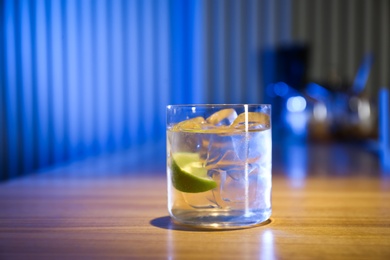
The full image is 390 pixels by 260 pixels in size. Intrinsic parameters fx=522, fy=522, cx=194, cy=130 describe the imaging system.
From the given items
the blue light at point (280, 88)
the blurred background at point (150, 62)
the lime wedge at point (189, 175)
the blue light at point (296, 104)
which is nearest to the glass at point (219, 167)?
the lime wedge at point (189, 175)

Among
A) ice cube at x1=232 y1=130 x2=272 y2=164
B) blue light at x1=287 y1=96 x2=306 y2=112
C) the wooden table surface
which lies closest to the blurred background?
blue light at x1=287 y1=96 x2=306 y2=112

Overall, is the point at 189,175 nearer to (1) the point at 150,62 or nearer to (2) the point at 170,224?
(2) the point at 170,224

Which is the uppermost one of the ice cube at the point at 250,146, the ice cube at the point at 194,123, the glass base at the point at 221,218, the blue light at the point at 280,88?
the blue light at the point at 280,88

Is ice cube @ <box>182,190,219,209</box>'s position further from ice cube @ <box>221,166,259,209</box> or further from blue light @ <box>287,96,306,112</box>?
blue light @ <box>287,96,306,112</box>

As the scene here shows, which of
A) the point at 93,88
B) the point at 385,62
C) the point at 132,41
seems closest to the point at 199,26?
the point at 132,41

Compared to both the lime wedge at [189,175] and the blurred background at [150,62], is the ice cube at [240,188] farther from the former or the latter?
the blurred background at [150,62]

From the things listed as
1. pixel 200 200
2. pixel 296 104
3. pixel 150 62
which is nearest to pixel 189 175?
pixel 200 200
